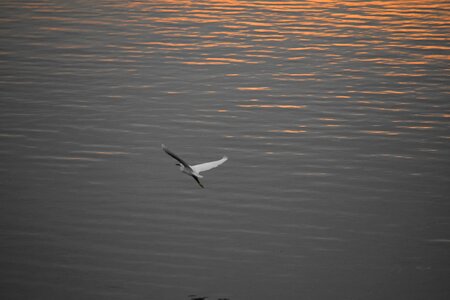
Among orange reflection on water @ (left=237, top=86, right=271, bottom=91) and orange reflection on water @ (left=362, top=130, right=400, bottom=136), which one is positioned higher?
orange reflection on water @ (left=237, top=86, right=271, bottom=91)

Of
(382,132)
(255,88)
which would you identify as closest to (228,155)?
(382,132)

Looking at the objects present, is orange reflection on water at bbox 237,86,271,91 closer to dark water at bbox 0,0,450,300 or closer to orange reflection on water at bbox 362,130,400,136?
dark water at bbox 0,0,450,300

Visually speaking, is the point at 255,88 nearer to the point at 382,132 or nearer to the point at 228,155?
the point at 382,132

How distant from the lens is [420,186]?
20.3 m

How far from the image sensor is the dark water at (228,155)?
16.6m

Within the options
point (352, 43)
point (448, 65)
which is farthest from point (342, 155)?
point (352, 43)

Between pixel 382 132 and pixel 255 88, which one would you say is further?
pixel 255 88

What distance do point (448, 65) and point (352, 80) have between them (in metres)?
3.71

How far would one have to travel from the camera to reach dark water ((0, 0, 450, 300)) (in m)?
16.6

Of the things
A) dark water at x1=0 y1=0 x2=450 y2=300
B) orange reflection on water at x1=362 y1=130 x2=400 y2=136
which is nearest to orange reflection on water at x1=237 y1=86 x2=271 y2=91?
dark water at x1=0 y1=0 x2=450 y2=300

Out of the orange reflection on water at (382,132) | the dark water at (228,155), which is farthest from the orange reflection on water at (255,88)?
the orange reflection on water at (382,132)

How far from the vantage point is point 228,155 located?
2217cm

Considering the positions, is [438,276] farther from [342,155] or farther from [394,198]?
[342,155]

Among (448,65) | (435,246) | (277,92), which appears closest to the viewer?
(435,246)
